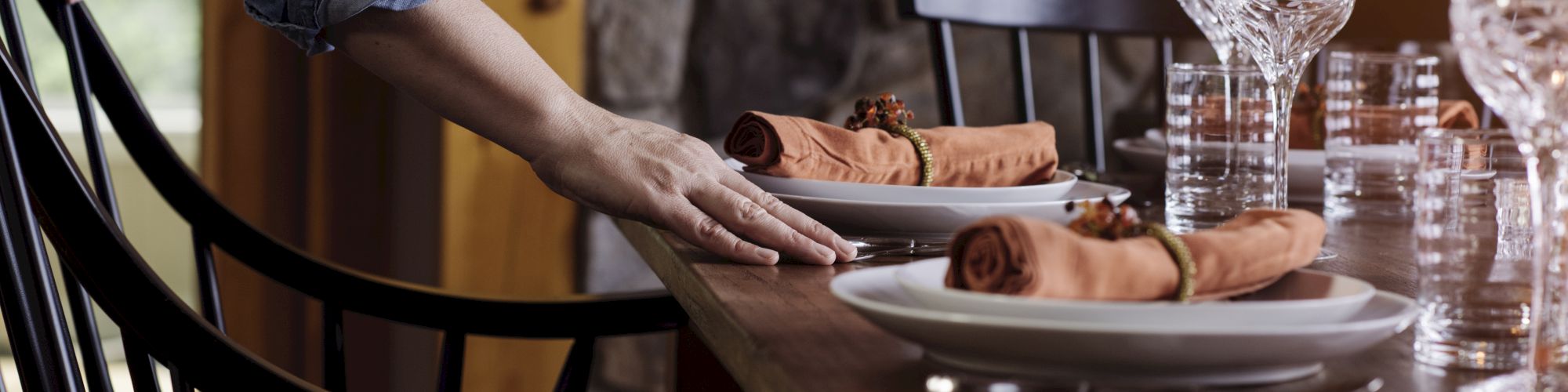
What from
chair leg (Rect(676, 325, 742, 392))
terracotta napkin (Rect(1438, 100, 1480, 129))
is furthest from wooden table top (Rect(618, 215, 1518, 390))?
terracotta napkin (Rect(1438, 100, 1480, 129))

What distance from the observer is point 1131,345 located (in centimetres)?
40

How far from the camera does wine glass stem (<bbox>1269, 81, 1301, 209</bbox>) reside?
762mm

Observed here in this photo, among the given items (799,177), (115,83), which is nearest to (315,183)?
(115,83)

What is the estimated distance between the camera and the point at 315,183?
6.58 ft

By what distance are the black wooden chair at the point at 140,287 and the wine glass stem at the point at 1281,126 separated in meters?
0.38

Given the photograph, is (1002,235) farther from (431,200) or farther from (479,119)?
(431,200)

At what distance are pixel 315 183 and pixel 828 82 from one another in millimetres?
779

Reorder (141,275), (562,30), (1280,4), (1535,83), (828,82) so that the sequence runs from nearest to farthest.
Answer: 1. (1535,83)
2. (141,275)
3. (1280,4)
4. (562,30)
5. (828,82)

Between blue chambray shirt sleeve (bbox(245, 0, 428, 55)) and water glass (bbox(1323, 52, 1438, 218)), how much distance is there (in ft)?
2.20

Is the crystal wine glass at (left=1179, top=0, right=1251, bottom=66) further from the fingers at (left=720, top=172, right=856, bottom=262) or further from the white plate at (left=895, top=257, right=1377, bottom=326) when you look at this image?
the white plate at (left=895, top=257, right=1377, bottom=326)

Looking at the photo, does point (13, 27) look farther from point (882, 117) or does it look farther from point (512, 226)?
point (512, 226)

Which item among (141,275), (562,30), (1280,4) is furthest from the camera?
(562,30)

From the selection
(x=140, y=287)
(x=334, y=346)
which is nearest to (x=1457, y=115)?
(x=334, y=346)

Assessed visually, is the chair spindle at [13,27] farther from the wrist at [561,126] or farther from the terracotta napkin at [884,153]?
the terracotta napkin at [884,153]
